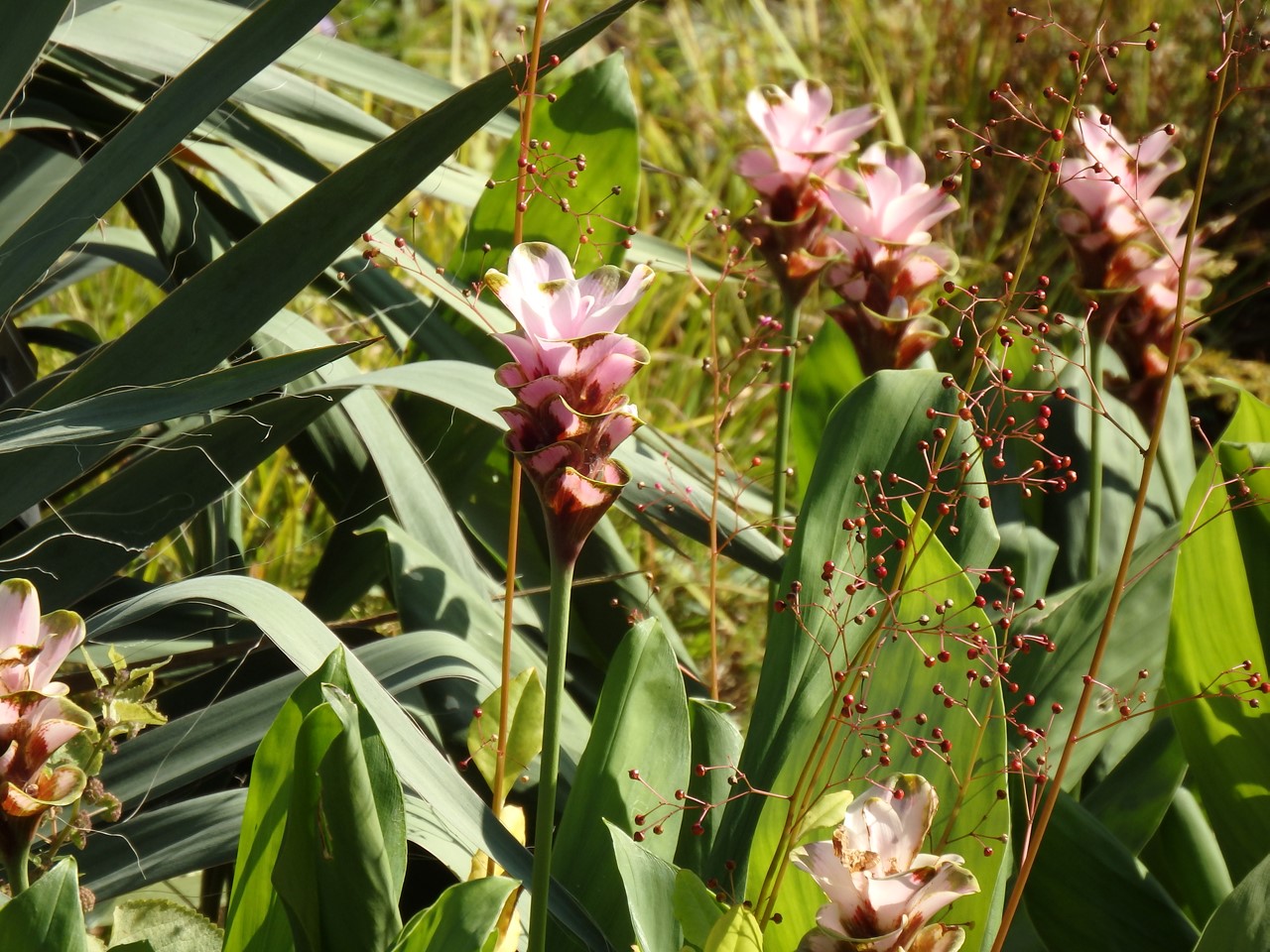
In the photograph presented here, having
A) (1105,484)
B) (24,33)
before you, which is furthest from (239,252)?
(1105,484)

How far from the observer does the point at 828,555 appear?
0.80 metres

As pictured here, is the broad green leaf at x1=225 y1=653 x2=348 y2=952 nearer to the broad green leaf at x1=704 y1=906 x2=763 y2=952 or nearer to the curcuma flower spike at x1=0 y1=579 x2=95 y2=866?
the curcuma flower spike at x1=0 y1=579 x2=95 y2=866

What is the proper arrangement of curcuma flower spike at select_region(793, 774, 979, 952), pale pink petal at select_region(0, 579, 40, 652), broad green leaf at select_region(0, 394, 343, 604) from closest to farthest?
curcuma flower spike at select_region(793, 774, 979, 952)
pale pink petal at select_region(0, 579, 40, 652)
broad green leaf at select_region(0, 394, 343, 604)

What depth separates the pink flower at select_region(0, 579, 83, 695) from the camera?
0.56 metres

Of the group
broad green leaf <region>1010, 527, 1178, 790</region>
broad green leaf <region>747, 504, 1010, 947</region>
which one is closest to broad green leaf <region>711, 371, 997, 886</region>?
broad green leaf <region>747, 504, 1010, 947</region>

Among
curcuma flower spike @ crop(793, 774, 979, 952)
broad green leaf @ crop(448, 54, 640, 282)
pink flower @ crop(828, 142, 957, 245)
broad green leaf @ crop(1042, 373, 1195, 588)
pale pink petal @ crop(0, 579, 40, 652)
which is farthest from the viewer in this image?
broad green leaf @ crop(1042, 373, 1195, 588)

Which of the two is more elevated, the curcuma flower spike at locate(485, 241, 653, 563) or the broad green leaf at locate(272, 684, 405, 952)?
the curcuma flower spike at locate(485, 241, 653, 563)

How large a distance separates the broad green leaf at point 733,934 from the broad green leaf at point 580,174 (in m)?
0.70

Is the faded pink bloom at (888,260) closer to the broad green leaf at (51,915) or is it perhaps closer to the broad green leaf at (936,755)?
the broad green leaf at (936,755)

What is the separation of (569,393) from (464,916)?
218 mm

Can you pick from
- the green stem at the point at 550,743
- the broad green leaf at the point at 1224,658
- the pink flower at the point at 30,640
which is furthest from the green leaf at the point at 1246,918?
the pink flower at the point at 30,640

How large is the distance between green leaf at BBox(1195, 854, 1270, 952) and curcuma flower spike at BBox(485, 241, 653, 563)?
37 cm

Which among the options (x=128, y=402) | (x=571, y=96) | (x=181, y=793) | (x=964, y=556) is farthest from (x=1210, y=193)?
(x=128, y=402)

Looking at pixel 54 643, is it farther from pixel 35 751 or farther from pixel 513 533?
pixel 513 533
